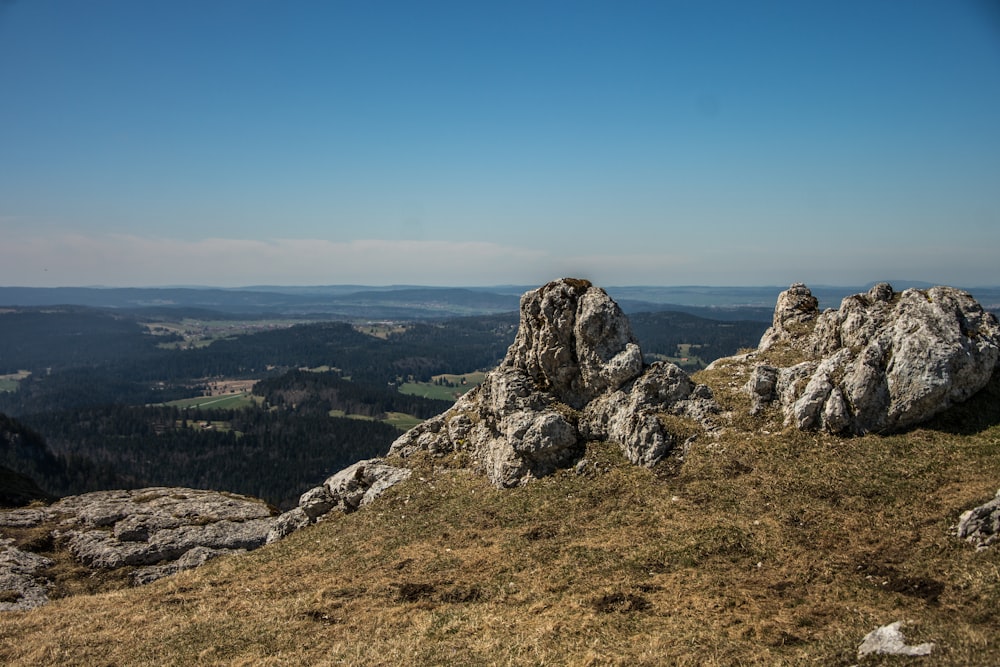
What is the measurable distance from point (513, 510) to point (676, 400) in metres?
15.4

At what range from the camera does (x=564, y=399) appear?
47688 mm

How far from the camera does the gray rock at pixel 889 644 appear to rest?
1672 cm

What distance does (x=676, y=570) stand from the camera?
26.8 metres

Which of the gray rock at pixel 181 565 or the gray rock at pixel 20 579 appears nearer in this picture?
the gray rock at pixel 20 579

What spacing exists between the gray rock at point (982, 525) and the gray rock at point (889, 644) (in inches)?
331

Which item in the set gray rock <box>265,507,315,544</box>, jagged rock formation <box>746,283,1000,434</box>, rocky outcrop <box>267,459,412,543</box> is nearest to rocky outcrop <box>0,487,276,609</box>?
gray rock <box>265,507,315,544</box>

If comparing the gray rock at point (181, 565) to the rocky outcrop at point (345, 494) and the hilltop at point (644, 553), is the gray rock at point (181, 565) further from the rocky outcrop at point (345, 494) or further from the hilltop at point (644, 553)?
the hilltop at point (644, 553)

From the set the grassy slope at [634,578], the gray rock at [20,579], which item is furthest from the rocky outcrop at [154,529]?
the grassy slope at [634,578]

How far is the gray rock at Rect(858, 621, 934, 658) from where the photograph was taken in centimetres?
1672

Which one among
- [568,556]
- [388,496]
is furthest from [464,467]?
[568,556]

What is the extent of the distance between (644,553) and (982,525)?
14.8 metres

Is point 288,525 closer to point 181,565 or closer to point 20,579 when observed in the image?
point 181,565

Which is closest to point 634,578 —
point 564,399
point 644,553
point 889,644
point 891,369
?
point 644,553

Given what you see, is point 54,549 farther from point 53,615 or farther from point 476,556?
point 476,556
